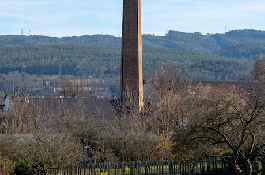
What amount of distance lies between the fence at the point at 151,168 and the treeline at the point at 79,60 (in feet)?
353

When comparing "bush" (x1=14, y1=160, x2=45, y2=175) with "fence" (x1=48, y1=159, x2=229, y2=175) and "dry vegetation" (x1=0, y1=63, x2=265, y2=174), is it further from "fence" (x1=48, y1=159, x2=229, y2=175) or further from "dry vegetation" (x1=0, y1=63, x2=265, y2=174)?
"fence" (x1=48, y1=159, x2=229, y2=175)

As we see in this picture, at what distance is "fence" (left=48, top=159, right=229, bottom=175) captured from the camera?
83.1 ft

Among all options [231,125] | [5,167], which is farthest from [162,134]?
[231,125]

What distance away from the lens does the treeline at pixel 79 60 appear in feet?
472

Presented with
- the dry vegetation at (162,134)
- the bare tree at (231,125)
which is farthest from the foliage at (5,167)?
the bare tree at (231,125)

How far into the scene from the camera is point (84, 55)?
158125 mm

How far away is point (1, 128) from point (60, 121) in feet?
20.9

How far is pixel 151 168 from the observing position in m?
25.8

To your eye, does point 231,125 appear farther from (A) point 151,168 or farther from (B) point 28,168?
(B) point 28,168

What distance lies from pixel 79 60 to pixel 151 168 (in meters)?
130

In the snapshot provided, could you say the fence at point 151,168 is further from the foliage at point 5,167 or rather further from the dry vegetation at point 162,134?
the foliage at point 5,167

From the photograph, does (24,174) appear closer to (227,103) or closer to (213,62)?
(227,103)

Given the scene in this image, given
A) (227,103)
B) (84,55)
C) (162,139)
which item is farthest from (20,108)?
(84,55)

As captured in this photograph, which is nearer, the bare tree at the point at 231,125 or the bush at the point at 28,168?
the bare tree at the point at 231,125
